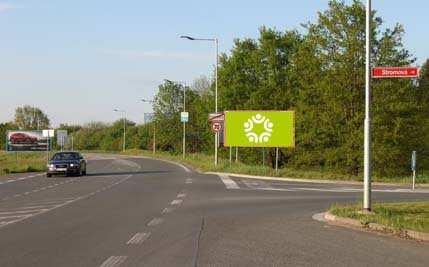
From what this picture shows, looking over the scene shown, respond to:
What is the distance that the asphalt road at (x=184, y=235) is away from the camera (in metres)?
10.8

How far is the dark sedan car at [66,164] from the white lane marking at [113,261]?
32.4 metres

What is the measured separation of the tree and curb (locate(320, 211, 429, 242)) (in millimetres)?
160465

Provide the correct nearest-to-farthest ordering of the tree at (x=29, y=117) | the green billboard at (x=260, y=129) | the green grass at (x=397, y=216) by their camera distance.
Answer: the green grass at (x=397, y=216) → the green billboard at (x=260, y=129) → the tree at (x=29, y=117)

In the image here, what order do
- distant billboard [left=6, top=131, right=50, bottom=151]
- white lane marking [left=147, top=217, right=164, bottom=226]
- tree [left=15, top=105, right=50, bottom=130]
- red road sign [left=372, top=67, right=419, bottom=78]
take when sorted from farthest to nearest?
1. tree [left=15, top=105, right=50, bottom=130]
2. distant billboard [left=6, top=131, right=50, bottom=151]
3. red road sign [left=372, top=67, right=419, bottom=78]
4. white lane marking [left=147, top=217, right=164, bottom=226]

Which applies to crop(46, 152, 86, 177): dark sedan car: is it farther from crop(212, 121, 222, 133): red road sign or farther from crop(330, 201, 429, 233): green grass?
crop(330, 201, 429, 233): green grass

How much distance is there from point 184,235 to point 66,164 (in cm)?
3013

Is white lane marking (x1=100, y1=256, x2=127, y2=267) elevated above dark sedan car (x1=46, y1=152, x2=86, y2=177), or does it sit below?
below

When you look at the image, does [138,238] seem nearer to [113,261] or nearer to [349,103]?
[113,261]

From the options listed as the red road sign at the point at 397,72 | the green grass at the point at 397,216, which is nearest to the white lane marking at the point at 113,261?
the green grass at the point at 397,216

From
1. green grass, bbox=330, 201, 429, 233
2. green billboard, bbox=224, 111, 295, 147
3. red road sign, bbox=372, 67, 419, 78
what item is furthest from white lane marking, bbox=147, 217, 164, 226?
green billboard, bbox=224, 111, 295, 147

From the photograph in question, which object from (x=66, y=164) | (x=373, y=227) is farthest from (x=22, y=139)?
(x=373, y=227)

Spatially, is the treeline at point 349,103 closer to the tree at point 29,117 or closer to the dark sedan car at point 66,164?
the dark sedan car at point 66,164

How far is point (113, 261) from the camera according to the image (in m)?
10.5

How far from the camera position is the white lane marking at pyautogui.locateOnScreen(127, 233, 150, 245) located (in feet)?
41.8
